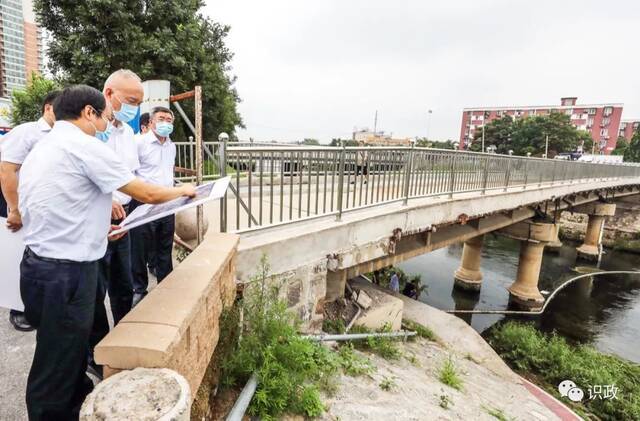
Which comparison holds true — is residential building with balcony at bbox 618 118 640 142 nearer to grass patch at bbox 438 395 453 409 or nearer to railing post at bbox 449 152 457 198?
railing post at bbox 449 152 457 198

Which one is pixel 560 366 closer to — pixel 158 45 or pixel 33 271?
pixel 33 271

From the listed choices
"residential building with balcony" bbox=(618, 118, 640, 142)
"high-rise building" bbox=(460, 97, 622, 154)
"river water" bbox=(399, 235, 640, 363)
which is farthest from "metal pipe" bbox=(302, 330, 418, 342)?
"residential building with balcony" bbox=(618, 118, 640, 142)

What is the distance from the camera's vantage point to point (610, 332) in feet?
46.1

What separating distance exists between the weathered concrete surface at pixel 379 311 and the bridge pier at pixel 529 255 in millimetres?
10764

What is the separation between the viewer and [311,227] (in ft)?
14.5

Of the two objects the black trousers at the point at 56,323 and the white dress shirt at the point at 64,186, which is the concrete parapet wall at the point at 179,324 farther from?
the white dress shirt at the point at 64,186

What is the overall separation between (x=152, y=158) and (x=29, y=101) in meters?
21.2

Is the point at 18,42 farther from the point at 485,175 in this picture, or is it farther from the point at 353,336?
the point at 353,336

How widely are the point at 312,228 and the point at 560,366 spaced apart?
7.75 meters

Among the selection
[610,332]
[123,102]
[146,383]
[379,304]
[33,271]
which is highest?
[123,102]

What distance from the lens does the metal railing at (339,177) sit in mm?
3869

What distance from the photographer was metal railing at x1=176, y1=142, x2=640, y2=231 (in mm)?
3869

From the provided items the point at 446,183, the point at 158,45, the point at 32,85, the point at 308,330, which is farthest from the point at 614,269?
the point at 32,85

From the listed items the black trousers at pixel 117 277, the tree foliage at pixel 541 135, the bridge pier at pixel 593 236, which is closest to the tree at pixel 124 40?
the black trousers at pixel 117 277
